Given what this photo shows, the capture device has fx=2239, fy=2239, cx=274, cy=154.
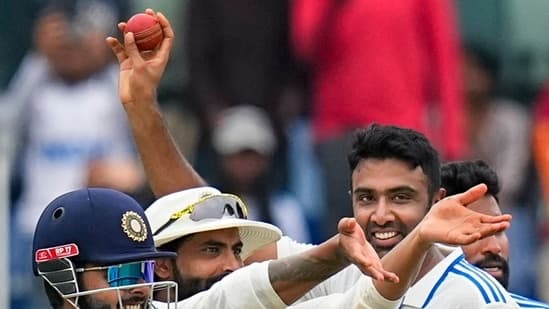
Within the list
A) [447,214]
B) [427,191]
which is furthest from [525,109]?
[447,214]

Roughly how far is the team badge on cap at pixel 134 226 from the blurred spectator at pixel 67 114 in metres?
5.67

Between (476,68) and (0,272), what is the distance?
4.95m

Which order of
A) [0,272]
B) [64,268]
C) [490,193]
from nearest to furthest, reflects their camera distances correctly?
1. [64,268]
2. [490,193]
3. [0,272]

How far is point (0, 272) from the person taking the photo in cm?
927

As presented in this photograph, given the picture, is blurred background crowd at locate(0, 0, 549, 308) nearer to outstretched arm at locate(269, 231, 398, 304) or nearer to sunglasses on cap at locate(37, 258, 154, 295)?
outstretched arm at locate(269, 231, 398, 304)

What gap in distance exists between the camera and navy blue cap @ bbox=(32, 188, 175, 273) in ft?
20.6

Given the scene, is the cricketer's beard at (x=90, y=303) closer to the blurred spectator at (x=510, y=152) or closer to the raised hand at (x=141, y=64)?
the raised hand at (x=141, y=64)

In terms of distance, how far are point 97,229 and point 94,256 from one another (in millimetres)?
92

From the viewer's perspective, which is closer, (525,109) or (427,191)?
(427,191)

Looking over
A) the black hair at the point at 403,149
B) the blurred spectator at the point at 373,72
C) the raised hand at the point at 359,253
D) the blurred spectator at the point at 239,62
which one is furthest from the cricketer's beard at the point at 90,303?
the blurred spectator at the point at 239,62

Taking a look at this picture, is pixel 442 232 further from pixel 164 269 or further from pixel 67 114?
pixel 67 114

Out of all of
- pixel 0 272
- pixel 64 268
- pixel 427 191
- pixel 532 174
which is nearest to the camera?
pixel 64 268

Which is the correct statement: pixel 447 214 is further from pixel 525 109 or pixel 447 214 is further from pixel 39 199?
pixel 525 109

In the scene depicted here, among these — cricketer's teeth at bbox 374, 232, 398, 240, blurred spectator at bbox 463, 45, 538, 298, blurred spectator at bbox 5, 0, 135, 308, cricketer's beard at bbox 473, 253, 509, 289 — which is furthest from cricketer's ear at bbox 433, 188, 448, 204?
blurred spectator at bbox 463, 45, 538, 298
